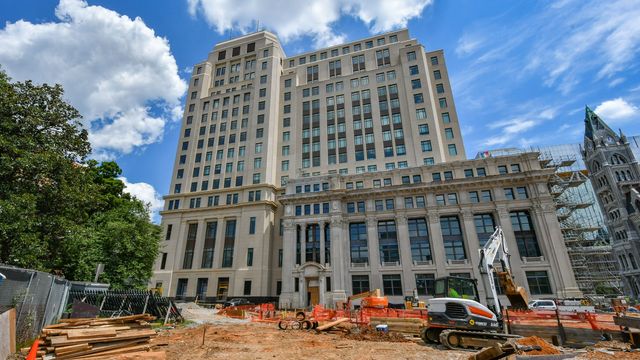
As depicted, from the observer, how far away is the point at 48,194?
1986 cm

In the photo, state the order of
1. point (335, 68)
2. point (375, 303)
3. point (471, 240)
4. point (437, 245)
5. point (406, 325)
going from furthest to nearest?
1. point (335, 68)
2. point (437, 245)
3. point (471, 240)
4. point (375, 303)
5. point (406, 325)

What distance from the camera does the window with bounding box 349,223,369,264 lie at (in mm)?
43906

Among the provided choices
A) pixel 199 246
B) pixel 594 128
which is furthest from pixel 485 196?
pixel 594 128

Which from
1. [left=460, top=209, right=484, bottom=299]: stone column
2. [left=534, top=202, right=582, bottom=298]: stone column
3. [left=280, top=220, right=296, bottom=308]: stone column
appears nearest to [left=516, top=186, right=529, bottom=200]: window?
[left=534, top=202, right=582, bottom=298]: stone column

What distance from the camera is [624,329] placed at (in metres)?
14.4

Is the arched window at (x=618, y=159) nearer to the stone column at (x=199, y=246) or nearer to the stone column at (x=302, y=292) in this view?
the stone column at (x=302, y=292)

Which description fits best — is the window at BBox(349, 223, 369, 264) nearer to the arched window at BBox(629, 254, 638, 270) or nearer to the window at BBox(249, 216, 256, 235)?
the window at BBox(249, 216, 256, 235)

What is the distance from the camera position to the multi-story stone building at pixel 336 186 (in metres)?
40.7

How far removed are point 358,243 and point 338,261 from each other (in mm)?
4321

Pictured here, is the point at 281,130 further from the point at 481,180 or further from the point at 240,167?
the point at 481,180

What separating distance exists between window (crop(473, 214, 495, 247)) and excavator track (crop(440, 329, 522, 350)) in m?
30.0

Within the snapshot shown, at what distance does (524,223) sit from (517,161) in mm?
8999

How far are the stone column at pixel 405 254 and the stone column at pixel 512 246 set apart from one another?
1222cm

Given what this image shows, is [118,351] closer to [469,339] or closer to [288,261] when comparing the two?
[469,339]
